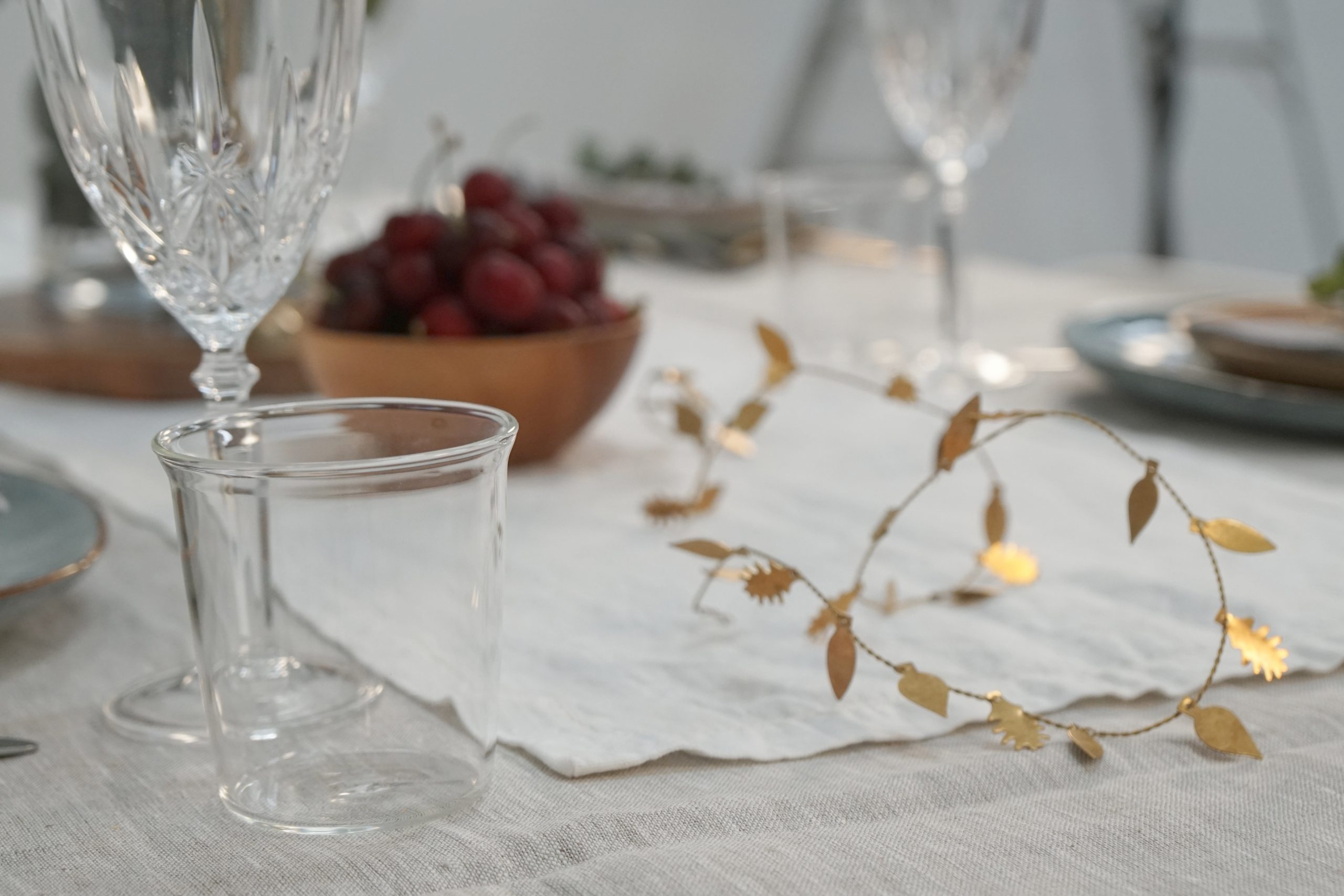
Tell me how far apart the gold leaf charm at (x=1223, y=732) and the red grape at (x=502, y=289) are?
1.30ft

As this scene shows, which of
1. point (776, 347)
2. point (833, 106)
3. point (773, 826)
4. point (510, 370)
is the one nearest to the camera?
point (773, 826)

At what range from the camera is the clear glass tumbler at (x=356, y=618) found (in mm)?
318

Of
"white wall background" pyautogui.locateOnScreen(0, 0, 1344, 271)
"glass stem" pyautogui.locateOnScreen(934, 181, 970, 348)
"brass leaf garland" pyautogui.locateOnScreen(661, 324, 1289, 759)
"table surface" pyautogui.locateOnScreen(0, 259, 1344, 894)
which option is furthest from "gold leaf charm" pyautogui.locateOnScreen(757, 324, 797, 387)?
"white wall background" pyautogui.locateOnScreen(0, 0, 1344, 271)

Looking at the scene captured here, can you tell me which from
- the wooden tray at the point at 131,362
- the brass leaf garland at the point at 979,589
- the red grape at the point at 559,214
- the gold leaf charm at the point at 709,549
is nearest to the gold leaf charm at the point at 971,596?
the brass leaf garland at the point at 979,589

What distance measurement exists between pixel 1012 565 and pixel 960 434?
9cm

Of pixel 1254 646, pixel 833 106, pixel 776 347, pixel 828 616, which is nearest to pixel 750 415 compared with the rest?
pixel 776 347

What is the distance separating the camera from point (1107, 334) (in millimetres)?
805

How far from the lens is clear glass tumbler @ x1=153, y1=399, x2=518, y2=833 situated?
318mm

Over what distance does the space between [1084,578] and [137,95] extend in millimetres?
368

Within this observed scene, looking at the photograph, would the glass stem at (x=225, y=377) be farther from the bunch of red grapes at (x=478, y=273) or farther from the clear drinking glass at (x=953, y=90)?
the clear drinking glass at (x=953, y=90)

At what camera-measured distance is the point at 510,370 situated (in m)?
0.66

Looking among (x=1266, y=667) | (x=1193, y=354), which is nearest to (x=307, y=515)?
(x=1266, y=667)

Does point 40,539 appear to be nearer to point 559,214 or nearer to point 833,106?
point 559,214

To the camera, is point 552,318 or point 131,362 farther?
point 131,362
